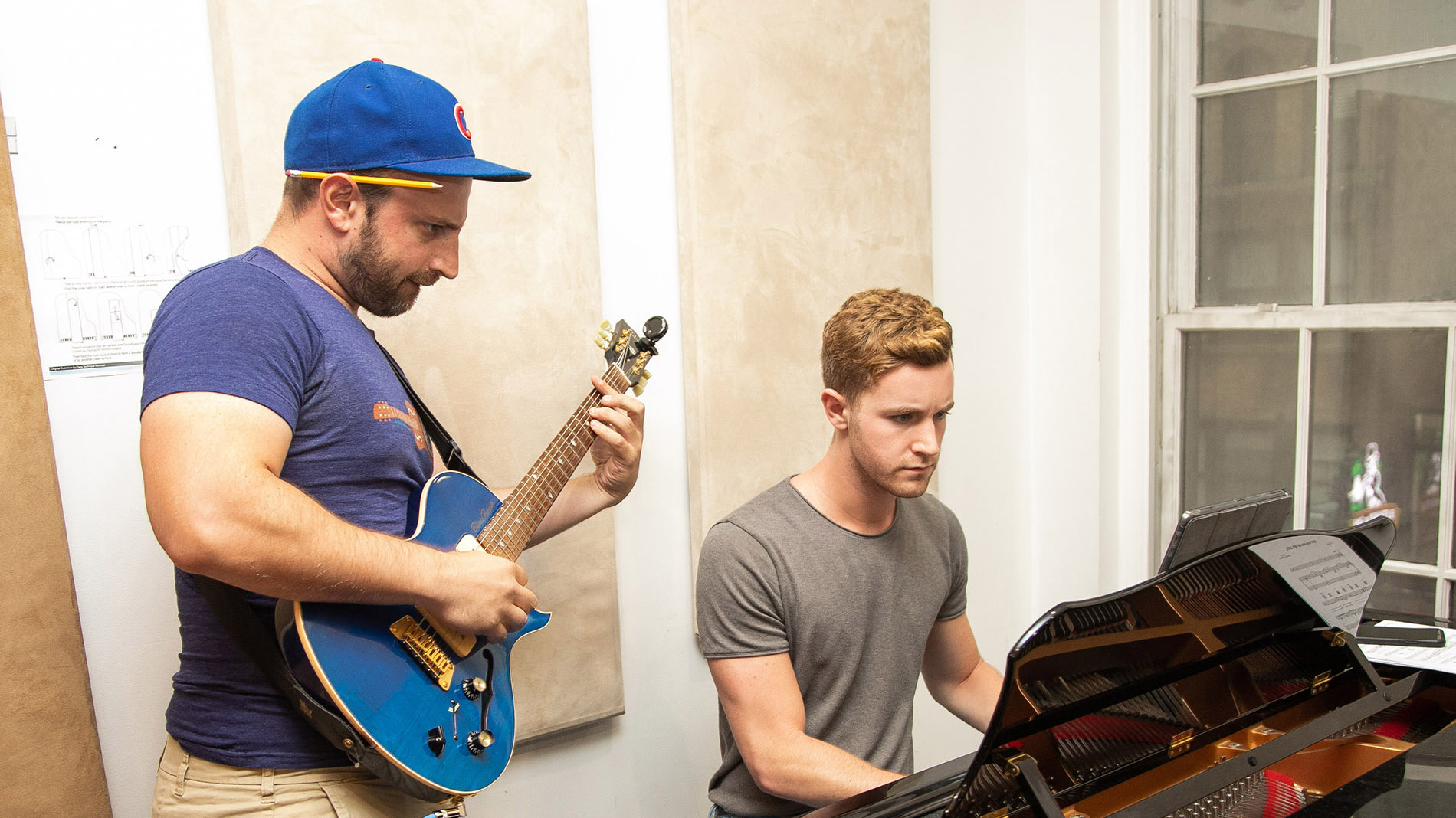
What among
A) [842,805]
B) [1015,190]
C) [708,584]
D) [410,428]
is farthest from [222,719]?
[1015,190]

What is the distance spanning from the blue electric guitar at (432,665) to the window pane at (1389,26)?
2.24m

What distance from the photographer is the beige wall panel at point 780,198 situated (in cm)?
220

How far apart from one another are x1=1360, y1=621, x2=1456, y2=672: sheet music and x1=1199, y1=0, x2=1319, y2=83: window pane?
1.51m

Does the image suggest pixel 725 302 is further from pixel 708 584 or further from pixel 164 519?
pixel 164 519

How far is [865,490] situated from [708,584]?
0.99 ft

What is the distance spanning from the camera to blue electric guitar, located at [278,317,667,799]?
3.97ft

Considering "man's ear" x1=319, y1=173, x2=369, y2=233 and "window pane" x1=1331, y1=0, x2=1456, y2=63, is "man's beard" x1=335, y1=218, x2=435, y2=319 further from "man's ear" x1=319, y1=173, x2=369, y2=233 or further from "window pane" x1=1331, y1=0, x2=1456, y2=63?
"window pane" x1=1331, y1=0, x2=1456, y2=63

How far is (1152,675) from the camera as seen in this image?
1.21 metres

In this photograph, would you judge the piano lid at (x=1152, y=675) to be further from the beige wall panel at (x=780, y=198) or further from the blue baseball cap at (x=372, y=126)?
the beige wall panel at (x=780, y=198)

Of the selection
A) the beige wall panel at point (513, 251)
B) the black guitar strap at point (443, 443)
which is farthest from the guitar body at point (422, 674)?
the beige wall panel at point (513, 251)

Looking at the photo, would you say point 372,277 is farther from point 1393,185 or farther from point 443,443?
point 1393,185

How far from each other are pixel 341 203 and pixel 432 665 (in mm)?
628

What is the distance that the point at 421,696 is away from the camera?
4.28 feet

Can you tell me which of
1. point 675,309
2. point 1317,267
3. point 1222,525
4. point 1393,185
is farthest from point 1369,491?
point 675,309
